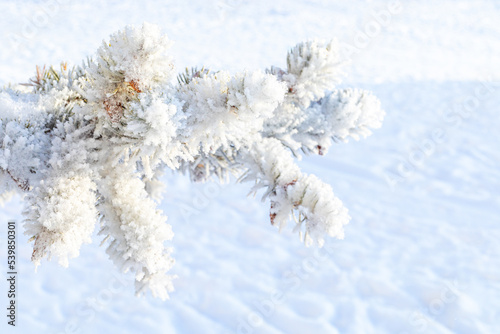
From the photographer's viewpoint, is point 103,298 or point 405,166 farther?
point 405,166

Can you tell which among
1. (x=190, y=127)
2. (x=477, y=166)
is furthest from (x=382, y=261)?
(x=190, y=127)

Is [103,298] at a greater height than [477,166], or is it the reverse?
[477,166]

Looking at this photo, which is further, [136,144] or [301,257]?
[301,257]

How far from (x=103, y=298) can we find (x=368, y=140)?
8.05ft

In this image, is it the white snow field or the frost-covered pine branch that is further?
the white snow field

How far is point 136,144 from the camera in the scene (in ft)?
1.68

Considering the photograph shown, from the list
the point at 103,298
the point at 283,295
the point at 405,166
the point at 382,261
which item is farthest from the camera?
the point at 405,166

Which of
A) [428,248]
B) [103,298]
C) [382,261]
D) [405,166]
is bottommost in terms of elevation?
[103,298]

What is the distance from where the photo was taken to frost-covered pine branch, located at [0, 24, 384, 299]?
0.47 metres

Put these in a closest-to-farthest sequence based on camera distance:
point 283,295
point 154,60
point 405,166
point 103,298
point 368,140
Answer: point 154,60, point 103,298, point 283,295, point 405,166, point 368,140

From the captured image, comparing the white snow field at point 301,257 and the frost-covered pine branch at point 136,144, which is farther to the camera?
the white snow field at point 301,257

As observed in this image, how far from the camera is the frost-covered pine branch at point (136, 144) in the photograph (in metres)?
0.47

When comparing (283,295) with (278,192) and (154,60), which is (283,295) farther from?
(154,60)

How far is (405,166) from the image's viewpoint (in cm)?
322
